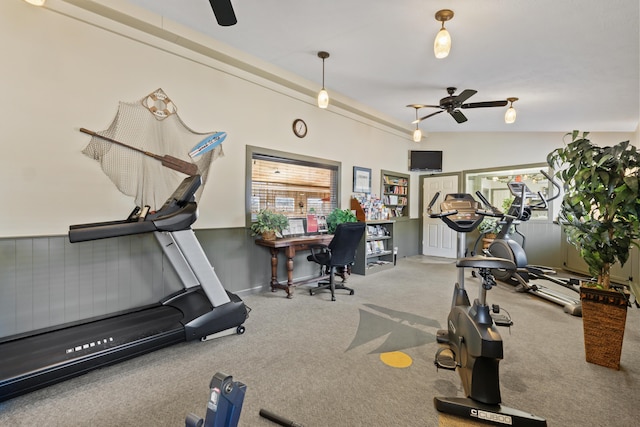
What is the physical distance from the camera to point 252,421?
5.32 feet

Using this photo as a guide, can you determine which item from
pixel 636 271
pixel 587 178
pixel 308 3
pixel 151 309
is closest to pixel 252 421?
A: pixel 151 309

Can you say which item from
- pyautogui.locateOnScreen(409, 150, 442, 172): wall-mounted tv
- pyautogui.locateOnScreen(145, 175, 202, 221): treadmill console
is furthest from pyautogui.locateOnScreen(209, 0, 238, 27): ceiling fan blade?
pyautogui.locateOnScreen(409, 150, 442, 172): wall-mounted tv

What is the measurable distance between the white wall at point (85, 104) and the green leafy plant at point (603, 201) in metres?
3.41

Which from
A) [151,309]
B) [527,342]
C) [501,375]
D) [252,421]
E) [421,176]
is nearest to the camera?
[252,421]

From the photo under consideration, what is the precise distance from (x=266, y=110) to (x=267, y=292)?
2568mm

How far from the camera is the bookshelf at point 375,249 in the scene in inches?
203

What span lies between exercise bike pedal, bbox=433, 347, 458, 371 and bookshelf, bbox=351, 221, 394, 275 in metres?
3.12

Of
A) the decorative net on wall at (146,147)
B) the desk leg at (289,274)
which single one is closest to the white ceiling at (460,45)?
the decorative net on wall at (146,147)

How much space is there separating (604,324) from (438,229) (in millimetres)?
5086

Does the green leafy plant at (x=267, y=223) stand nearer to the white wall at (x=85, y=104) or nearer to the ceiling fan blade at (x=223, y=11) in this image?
the white wall at (x=85, y=104)

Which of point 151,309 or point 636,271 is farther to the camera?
point 636,271

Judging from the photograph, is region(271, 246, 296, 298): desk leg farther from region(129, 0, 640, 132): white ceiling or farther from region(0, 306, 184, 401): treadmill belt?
region(129, 0, 640, 132): white ceiling

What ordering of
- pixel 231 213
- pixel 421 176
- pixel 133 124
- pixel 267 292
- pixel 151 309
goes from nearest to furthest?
pixel 151 309, pixel 133 124, pixel 231 213, pixel 267 292, pixel 421 176

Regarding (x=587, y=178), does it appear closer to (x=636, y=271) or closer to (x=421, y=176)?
(x=636, y=271)
